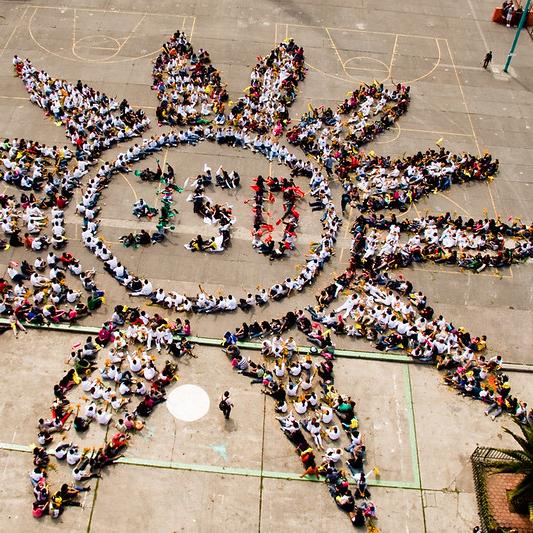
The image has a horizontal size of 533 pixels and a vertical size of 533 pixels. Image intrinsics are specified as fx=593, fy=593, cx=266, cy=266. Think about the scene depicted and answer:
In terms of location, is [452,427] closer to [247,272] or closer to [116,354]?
[247,272]

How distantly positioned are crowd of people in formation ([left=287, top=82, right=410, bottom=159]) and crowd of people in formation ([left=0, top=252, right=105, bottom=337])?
54.4 ft

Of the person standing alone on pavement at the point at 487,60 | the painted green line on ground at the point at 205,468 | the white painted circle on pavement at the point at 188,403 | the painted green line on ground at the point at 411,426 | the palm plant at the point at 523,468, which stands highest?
the person standing alone on pavement at the point at 487,60

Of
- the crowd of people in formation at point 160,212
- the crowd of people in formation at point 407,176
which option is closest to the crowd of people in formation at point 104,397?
the crowd of people in formation at point 160,212

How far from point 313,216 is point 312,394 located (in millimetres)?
12371

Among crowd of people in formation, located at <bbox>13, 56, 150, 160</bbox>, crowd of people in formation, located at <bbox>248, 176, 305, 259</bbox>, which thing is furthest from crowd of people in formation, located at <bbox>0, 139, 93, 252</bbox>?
crowd of people in formation, located at <bbox>248, 176, 305, 259</bbox>

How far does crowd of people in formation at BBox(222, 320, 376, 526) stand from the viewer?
24.0 meters

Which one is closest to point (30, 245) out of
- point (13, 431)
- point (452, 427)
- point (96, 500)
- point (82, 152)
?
point (82, 152)

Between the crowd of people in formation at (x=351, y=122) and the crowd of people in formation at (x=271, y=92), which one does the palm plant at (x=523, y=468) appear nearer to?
the crowd of people in formation at (x=351, y=122)

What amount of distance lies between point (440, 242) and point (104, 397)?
19899 millimetres

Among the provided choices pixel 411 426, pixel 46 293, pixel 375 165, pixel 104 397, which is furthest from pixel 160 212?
pixel 411 426

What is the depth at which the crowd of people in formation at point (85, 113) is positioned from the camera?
3712cm

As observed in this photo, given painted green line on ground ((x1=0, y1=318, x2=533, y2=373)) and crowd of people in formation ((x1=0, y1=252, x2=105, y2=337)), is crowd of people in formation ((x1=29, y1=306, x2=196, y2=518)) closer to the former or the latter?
painted green line on ground ((x1=0, y1=318, x2=533, y2=373))

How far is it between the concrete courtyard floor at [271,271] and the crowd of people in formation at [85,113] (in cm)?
108

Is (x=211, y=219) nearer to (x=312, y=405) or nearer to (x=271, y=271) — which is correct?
(x=271, y=271)
